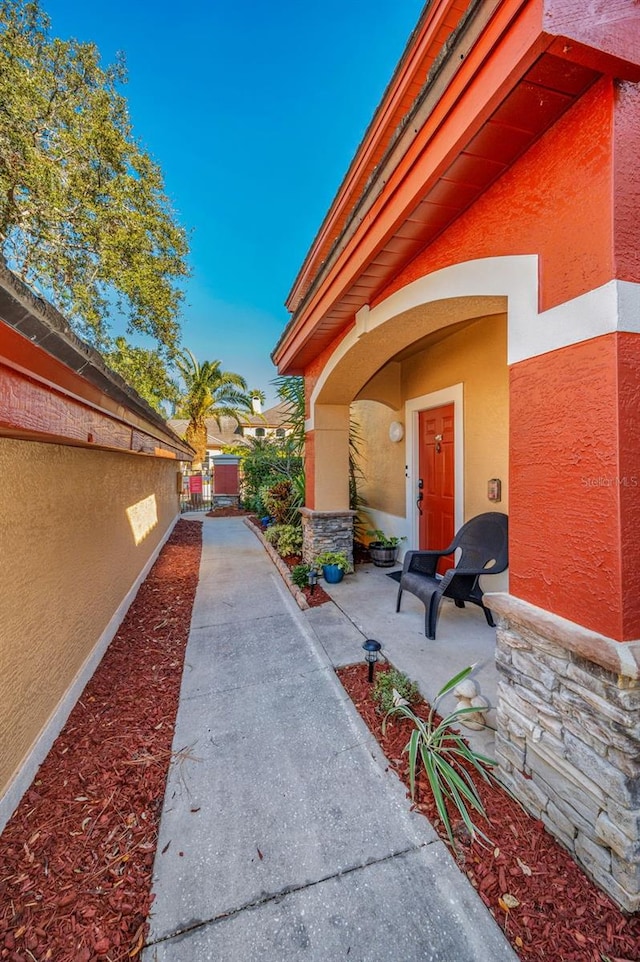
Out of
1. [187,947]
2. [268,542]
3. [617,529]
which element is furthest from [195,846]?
[268,542]

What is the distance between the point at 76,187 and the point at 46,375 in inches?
383

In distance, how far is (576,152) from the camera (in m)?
Result: 1.70

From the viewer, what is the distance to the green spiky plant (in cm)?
196

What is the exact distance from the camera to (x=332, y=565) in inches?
215

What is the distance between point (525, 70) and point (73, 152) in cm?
1024

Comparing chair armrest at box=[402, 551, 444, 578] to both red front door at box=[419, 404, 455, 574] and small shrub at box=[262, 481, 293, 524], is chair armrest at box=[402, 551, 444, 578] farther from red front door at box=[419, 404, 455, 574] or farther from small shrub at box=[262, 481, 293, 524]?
small shrub at box=[262, 481, 293, 524]

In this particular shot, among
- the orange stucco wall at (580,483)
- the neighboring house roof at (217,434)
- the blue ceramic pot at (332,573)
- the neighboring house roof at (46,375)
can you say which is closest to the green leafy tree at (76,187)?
the neighboring house roof at (46,375)

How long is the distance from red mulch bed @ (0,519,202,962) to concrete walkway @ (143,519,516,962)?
11 cm

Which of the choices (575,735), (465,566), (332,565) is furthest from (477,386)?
(575,735)

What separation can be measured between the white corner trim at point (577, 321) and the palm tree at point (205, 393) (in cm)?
1526

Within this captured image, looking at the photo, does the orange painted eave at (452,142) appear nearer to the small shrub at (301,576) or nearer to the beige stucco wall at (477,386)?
the beige stucco wall at (477,386)

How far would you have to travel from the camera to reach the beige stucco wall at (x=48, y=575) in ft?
7.29

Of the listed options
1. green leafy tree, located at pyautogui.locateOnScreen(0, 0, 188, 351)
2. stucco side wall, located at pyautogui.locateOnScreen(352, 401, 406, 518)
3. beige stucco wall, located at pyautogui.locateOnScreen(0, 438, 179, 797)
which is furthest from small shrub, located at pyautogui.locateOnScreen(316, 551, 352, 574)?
green leafy tree, located at pyautogui.locateOnScreen(0, 0, 188, 351)

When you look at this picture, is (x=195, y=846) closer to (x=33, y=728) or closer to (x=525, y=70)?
(x=33, y=728)
